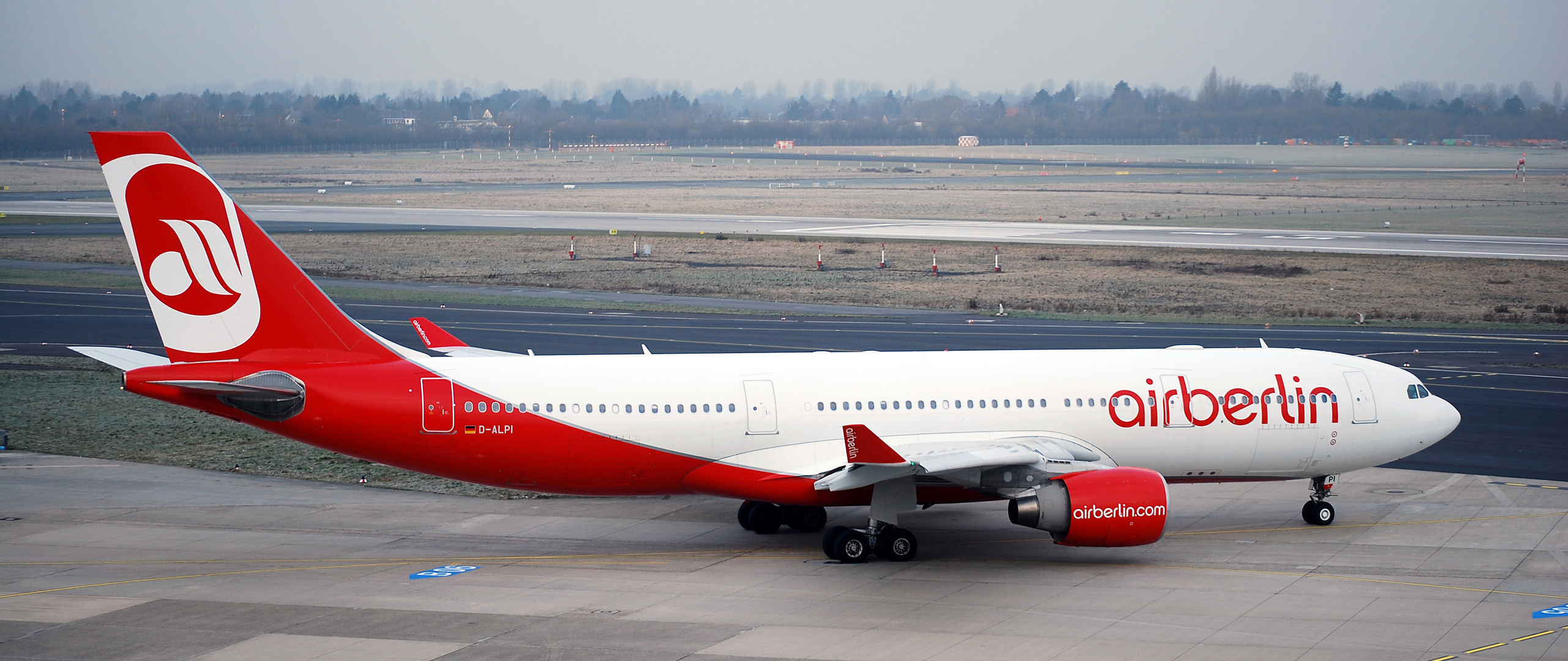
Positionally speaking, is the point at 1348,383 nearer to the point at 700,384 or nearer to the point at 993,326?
the point at 700,384

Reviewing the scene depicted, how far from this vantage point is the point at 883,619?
21.1 meters

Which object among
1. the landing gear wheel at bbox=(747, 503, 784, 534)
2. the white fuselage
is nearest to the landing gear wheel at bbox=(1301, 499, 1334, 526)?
the white fuselage

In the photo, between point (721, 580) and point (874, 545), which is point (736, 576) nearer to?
point (721, 580)

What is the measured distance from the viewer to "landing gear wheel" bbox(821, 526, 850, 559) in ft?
81.2

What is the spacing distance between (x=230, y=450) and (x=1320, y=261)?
→ 62124mm

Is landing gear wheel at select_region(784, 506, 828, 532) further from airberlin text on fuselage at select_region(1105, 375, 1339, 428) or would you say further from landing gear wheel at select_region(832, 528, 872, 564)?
airberlin text on fuselage at select_region(1105, 375, 1339, 428)

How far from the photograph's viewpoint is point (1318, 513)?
2759 cm

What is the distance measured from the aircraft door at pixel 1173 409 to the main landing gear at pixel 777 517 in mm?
7457

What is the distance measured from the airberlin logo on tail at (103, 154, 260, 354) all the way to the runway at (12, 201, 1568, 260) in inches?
2699

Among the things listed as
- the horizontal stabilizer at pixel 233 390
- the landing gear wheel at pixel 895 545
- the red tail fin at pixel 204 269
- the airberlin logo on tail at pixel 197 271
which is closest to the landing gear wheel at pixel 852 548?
the landing gear wheel at pixel 895 545

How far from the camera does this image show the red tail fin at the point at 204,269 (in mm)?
22469

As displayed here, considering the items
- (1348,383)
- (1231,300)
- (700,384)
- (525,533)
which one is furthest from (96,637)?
(1231,300)

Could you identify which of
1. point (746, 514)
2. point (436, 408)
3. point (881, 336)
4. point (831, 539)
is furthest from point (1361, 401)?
point (881, 336)

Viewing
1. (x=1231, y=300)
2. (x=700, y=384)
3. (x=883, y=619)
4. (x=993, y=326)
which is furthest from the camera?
(x=1231, y=300)
